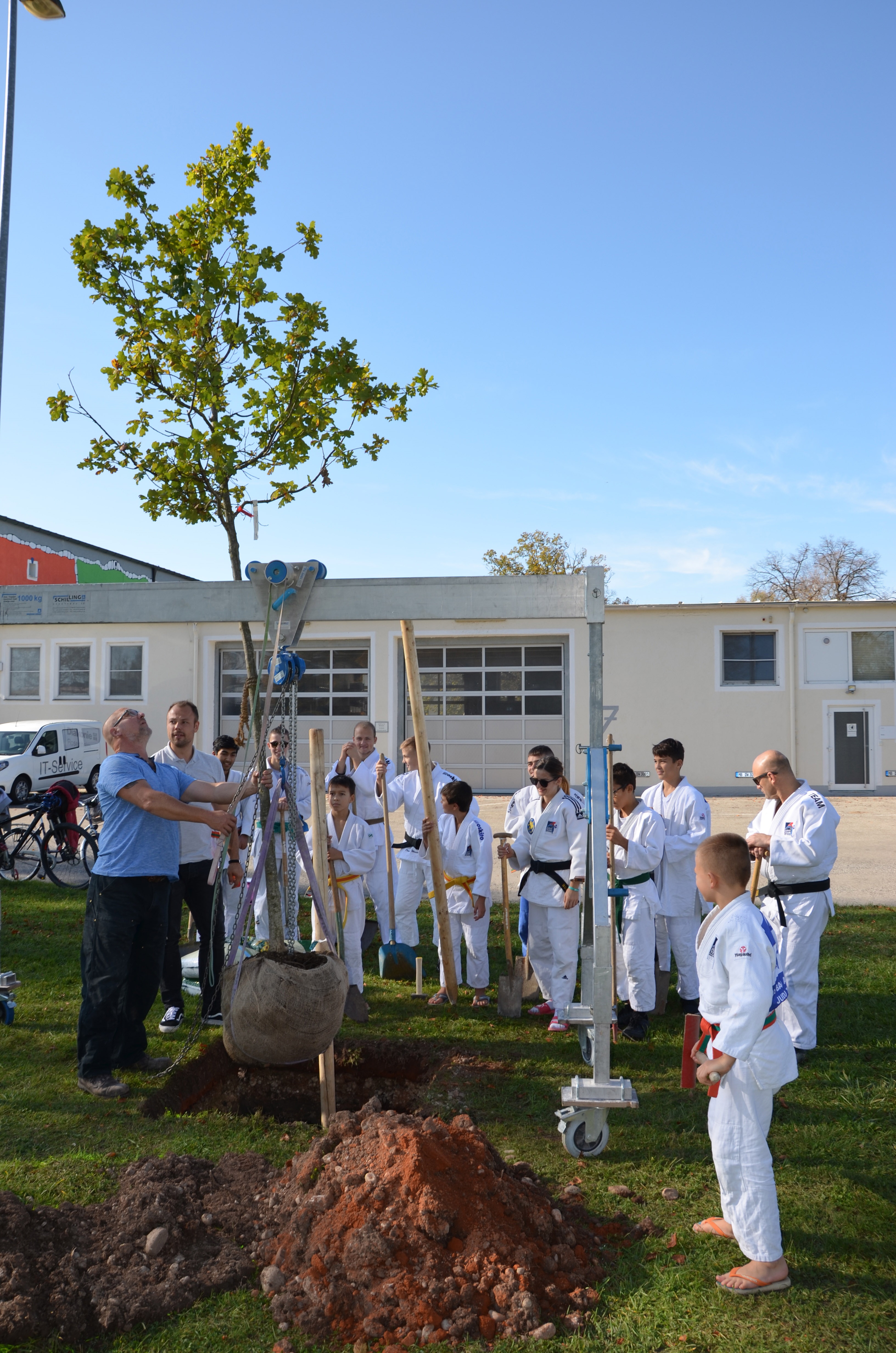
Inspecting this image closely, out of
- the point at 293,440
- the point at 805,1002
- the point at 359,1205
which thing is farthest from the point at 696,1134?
the point at 293,440

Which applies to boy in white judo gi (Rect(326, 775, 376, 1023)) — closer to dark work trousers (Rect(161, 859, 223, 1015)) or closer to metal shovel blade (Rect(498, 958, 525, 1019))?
dark work trousers (Rect(161, 859, 223, 1015))

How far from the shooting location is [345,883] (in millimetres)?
6699

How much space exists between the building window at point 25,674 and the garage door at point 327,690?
4880mm

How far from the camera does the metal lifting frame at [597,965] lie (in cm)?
410

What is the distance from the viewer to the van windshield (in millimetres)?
17734

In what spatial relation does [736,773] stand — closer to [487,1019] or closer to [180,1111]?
[487,1019]

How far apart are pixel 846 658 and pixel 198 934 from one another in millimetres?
18095

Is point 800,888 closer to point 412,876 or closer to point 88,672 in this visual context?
point 412,876

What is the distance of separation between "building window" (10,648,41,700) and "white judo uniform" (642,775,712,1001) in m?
20.5

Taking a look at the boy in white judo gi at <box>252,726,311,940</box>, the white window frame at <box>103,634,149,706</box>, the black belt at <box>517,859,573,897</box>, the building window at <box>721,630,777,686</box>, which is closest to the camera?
the boy in white judo gi at <box>252,726,311,940</box>

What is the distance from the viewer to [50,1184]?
3889mm

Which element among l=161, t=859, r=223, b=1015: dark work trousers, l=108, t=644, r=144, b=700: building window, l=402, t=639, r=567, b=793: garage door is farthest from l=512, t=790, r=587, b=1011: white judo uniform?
l=108, t=644, r=144, b=700: building window

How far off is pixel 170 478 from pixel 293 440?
1191 millimetres

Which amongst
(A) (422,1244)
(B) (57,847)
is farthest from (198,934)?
(B) (57,847)
